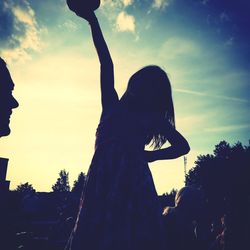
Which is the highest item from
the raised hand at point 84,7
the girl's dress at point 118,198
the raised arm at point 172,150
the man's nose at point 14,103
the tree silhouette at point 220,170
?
the tree silhouette at point 220,170

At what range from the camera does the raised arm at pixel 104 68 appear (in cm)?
213

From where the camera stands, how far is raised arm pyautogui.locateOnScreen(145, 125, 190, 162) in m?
2.15

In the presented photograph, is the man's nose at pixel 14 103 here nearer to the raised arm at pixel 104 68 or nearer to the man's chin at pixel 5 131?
the man's chin at pixel 5 131

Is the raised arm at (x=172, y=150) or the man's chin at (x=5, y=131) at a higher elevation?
the man's chin at (x=5, y=131)

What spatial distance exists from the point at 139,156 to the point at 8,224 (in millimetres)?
4566

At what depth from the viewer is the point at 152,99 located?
7.61ft

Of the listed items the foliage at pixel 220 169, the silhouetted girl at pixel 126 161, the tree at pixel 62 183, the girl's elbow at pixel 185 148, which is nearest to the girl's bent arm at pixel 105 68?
the silhouetted girl at pixel 126 161

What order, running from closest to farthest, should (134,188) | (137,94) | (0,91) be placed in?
(134,188) < (137,94) < (0,91)

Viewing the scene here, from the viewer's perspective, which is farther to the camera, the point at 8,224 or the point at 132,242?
the point at 8,224

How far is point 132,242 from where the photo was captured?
64.8 inches

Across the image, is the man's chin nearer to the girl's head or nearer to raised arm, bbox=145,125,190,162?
the girl's head

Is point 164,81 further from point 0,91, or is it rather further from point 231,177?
point 231,177

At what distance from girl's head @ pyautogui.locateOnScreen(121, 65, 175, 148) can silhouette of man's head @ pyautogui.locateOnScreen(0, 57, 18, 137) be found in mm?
2108

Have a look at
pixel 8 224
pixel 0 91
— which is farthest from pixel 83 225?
pixel 8 224
